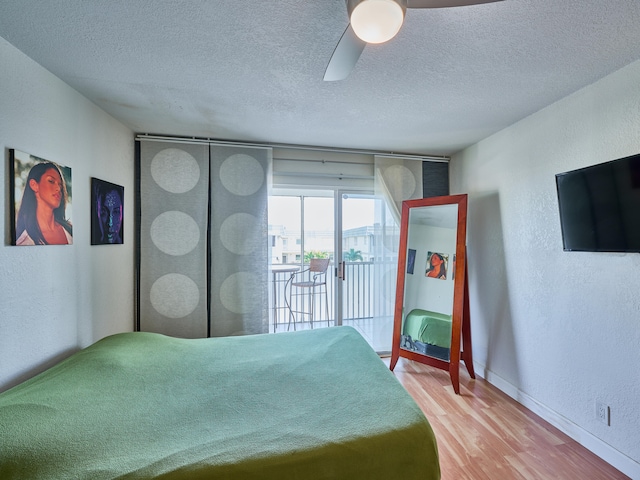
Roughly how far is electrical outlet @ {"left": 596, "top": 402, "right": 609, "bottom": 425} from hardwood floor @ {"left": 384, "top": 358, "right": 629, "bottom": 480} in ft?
0.81

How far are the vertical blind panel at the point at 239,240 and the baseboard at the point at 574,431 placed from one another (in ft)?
7.59

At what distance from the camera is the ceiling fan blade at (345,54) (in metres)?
1.11

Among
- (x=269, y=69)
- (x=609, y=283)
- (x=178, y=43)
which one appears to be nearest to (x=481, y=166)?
(x=609, y=283)

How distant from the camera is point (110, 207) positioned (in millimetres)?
2307

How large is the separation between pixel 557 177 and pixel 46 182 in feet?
10.8

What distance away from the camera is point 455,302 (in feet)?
8.76

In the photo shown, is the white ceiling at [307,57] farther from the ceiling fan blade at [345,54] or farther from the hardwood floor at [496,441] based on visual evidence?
the hardwood floor at [496,441]

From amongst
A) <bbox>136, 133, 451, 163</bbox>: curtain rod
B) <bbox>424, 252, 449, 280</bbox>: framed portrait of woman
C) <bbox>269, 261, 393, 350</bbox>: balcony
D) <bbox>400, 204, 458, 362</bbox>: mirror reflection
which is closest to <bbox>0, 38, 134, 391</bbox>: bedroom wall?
<bbox>136, 133, 451, 163</bbox>: curtain rod

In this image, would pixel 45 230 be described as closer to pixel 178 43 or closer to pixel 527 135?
pixel 178 43

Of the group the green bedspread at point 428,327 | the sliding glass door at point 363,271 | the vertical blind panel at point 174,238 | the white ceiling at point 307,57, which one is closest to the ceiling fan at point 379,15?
the white ceiling at point 307,57

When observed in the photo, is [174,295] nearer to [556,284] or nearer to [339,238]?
[339,238]

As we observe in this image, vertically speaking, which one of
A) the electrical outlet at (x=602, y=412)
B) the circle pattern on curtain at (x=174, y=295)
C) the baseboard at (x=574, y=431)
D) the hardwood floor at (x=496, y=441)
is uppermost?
the circle pattern on curtain at (x=174, y=295)

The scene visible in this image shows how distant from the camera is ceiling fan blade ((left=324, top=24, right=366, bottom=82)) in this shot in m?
1.11

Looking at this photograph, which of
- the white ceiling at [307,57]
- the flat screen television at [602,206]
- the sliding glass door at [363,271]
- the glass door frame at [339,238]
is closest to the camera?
the white ceiling at [307,57]
